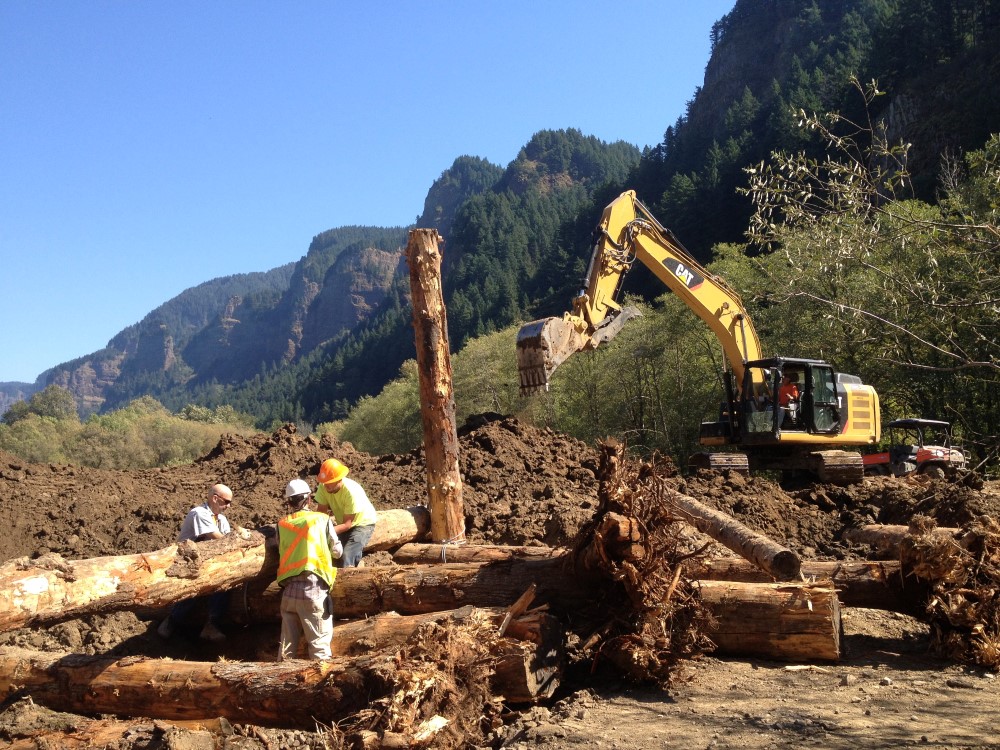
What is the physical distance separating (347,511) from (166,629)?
78.7 inches

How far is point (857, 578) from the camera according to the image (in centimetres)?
688

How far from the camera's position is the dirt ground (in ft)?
16.3

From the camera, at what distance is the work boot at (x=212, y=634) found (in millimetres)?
7625

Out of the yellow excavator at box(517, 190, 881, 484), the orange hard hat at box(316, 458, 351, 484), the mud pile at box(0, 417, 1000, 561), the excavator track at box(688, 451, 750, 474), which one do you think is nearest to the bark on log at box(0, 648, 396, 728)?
the orange hard hat at box(316, 458, 351, 484)

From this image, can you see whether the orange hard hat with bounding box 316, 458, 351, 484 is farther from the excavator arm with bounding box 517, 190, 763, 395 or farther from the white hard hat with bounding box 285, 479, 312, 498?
the excavator arm with bounding box 517, 190, 763, 395

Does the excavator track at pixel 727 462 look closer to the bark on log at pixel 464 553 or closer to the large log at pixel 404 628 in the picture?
the bark on log at pixel 464 553

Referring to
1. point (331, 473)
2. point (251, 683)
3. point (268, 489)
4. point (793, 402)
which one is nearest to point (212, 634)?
point (331, 473)

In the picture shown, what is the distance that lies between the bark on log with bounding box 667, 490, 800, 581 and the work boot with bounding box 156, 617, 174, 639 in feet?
15.7


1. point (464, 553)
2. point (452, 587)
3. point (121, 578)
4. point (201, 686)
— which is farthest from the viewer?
point (464, 553)

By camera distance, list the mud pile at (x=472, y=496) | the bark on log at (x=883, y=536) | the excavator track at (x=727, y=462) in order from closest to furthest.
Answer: the bark on log at (x=883, y=536) → the mud pile at (x=472, y=496) → the excavator track at (x=727, y=462)

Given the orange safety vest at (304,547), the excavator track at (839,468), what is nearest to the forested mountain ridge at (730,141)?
the excavator track at (839,468)

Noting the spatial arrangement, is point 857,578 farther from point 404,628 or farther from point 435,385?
point 435,385

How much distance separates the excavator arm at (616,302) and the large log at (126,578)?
532 centimetres

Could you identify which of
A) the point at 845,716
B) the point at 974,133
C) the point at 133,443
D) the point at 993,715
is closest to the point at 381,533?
the point at 845,716
